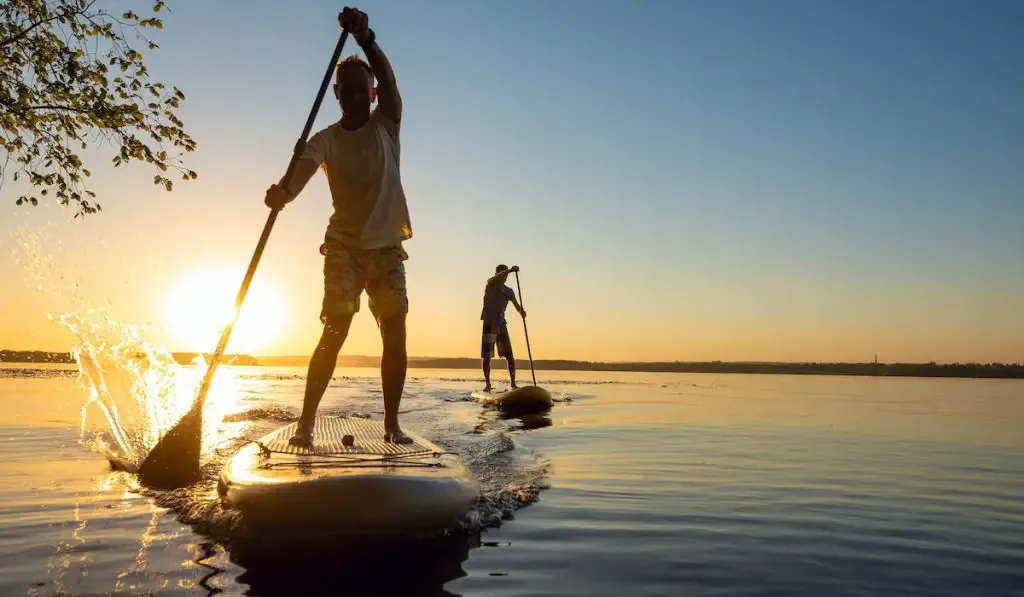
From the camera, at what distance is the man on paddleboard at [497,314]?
17.8m

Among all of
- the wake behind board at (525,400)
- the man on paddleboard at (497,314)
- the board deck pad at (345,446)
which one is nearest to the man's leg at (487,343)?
the man on paddleboard at (497,314)

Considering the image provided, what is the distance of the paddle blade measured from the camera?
219 inches

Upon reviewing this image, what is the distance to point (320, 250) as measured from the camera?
509 cm

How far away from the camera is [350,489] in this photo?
361 centimetres

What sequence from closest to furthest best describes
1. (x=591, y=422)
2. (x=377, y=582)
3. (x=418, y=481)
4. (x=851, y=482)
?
(x=377, y=582) → (x=418, y=481) → (x=851, y=482) → (x=591, y=422)

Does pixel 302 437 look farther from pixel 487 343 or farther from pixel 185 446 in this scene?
pixel 487 343

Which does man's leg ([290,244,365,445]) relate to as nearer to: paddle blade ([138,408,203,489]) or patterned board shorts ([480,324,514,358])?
paddle blade ([138,408,203,489])

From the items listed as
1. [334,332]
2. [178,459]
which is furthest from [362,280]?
[178,459]

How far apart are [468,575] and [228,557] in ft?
4.07

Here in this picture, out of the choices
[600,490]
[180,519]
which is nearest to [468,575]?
[180,519]

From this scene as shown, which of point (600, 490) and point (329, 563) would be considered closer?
point (329, 563)

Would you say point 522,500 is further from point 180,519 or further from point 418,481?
point 180,519

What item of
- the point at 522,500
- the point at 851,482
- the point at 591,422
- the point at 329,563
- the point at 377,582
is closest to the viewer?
the point at 377,582

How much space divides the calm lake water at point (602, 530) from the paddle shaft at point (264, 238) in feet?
2.98
